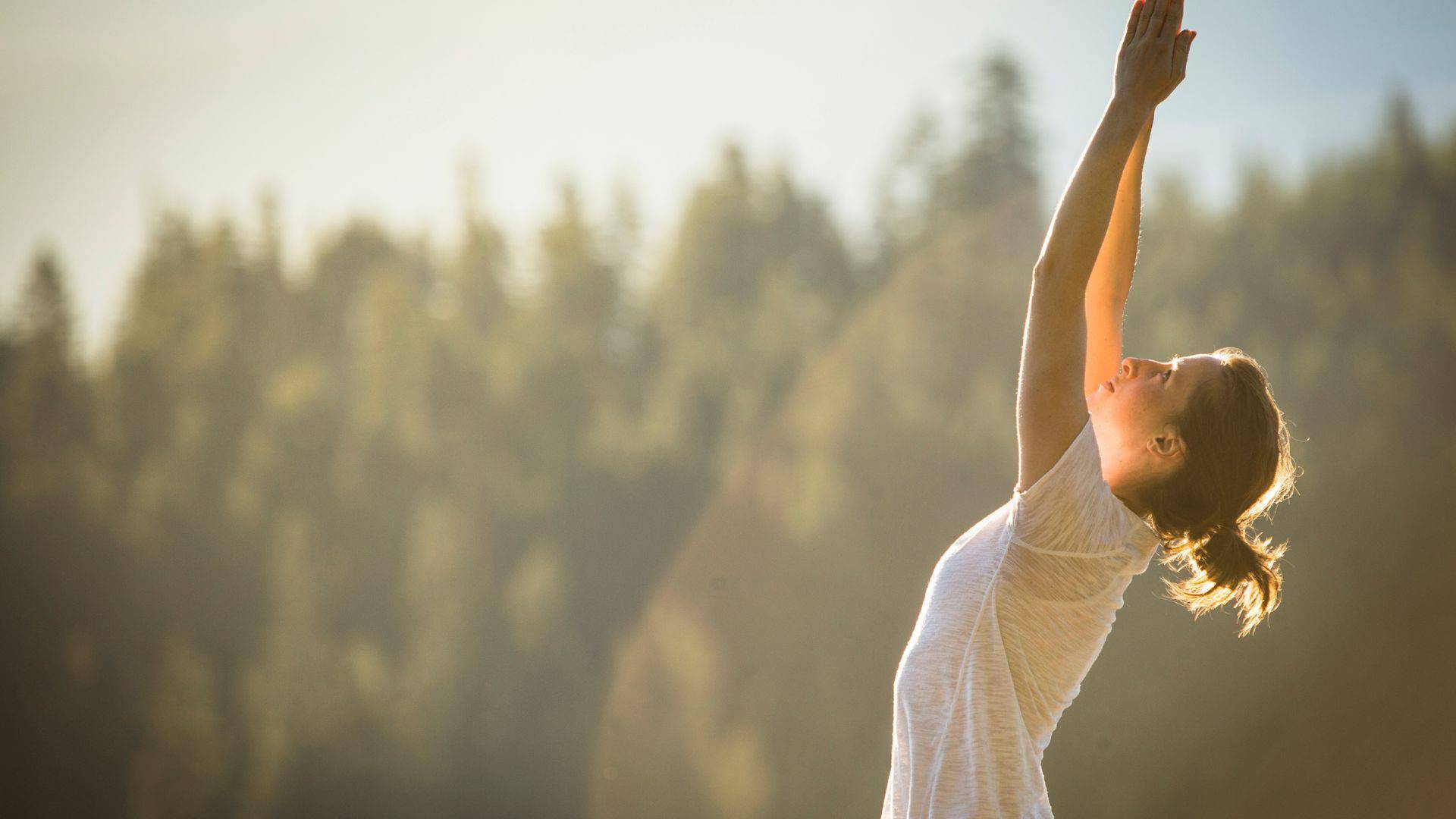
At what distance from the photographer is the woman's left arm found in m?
1.28

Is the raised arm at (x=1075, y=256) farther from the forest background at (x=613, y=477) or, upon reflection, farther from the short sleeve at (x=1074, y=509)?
the forest background at (x=613, y=477)

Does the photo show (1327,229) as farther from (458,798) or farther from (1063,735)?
(458,798)

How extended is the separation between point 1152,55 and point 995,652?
537 mm

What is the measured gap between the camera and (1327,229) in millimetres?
7652

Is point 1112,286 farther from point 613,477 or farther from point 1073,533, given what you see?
point 613,477

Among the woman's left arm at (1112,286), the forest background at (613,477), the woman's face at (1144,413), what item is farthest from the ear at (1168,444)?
the forest background at (613,477)

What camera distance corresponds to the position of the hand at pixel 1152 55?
99 cm

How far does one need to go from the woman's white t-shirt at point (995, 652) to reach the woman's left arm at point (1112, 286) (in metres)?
0.24

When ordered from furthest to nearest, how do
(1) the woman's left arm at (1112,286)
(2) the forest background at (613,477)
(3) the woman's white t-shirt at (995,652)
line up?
(2) the forest background at (613,477) → (1) the woman's left arm at (1112,286) → (3) the woman's white t-shirt at (995,652)

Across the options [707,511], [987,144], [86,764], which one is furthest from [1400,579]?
[86,764]

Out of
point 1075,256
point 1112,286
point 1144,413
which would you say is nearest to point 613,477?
point 1112,286

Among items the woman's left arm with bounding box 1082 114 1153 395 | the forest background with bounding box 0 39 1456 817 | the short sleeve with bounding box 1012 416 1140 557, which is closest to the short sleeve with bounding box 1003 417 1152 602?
the short sleeve with bounding box 1012 416 1140 557

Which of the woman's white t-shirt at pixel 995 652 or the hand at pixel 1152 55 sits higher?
the hand at pixel 1152 55

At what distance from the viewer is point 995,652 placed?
1.07m
